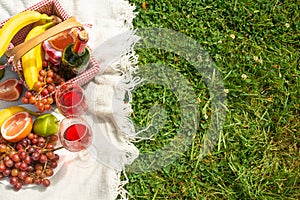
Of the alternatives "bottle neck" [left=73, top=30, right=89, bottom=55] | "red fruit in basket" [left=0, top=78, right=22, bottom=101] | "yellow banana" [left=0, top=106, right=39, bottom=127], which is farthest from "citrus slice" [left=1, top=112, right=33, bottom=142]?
"bottle neck" [left=73, top=30, right=89, bottom=55]

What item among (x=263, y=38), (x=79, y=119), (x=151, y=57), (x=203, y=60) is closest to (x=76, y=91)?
(x=79, y=119)

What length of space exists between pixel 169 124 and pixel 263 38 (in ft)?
2.41

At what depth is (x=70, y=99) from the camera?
2.02 m

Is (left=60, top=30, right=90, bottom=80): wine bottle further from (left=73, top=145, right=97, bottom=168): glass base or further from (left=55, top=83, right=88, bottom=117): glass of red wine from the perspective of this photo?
(left=73, top=145, right=97, bottom=168): glass base

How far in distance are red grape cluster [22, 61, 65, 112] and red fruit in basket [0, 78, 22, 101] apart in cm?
9

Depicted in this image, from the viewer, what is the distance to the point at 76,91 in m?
2.02

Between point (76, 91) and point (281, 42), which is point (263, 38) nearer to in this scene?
point (281, 42)

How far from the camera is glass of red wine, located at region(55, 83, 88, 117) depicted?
6.56ft

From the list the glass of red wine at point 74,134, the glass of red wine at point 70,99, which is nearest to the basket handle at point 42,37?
the glass of red wine at point 70,99

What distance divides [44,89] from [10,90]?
0.20 metres

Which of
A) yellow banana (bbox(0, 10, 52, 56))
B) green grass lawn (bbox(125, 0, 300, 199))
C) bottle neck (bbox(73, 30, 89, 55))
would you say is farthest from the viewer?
green grass lawn (bbox(125, 0, 300, 199))

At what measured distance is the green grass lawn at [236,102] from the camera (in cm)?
218

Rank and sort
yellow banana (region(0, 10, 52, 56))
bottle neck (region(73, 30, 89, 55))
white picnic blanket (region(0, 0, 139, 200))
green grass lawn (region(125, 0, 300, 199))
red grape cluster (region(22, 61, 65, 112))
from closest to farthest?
1. bottle neck (region(73, 30, 89, 55))
2. yellow banana (region(0, 10, 52, 56))
3. red grape cluster (region(22, 61, 65, 112))
4. white picnic blanket (region(0, 0, 139, 200))
5. green grass lawn (region(125, 0, 300, 199))

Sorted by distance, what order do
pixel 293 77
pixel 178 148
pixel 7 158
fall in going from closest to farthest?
pixel 7 158
pixel 178 148
pixel 293 77
